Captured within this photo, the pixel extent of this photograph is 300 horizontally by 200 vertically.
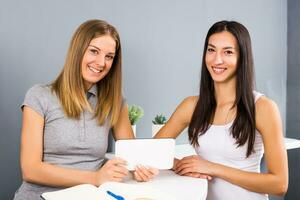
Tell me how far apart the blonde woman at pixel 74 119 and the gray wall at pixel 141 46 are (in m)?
0.36

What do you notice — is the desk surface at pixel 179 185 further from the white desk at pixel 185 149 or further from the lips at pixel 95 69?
the white desk at pixel 185 149

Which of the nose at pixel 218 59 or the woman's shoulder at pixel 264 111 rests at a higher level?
the nose at pixel 218 59

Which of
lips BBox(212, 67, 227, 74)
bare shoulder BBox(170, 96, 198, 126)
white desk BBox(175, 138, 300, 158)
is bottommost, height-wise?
white desk BBox(175, 138, 300, 158)

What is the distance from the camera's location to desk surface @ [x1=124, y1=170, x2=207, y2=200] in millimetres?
848

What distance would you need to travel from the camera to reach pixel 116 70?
1184mm

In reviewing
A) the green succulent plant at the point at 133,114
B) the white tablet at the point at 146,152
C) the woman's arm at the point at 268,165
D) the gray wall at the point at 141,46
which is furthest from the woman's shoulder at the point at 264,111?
the gray wall at the point at 141,46

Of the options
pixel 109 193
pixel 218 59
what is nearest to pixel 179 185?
pixel 109 193

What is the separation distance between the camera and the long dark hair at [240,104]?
109cm

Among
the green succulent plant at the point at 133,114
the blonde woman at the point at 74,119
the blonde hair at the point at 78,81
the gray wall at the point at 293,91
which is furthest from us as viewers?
the gray wall at the point at 293,91

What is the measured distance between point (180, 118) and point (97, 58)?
397mm

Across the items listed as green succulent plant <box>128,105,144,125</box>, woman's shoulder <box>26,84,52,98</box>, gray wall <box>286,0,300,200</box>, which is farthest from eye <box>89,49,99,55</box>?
gray wall <box>286,0,300,200</box>

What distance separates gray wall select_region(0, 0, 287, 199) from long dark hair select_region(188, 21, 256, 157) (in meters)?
0.58

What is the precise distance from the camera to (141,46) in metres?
1.73

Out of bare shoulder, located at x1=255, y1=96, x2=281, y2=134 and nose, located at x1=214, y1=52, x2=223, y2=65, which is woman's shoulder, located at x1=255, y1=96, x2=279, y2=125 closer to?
bare shoulder, located at x1=255, y1=96, x2=281, y2=134
